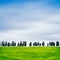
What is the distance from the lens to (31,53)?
34781 millimetres

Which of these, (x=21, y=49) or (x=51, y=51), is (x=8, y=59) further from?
(x=51, y=51)

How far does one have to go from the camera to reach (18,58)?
3228 cm

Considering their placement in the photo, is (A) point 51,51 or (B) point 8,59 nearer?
(B) point 8,59

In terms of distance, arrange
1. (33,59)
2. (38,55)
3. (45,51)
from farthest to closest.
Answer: (45,51)
(38,55)
(33,59)

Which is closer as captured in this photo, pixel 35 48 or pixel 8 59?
pixel 8 59

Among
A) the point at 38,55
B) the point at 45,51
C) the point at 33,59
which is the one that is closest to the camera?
the point at 33,59

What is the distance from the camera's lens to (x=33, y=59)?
31375 mm

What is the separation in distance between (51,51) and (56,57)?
338cm

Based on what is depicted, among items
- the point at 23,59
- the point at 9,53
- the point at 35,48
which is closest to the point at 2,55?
the point at 9,53

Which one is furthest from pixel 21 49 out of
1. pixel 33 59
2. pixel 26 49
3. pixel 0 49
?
pixel 33 59

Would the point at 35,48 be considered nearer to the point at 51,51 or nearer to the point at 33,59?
the point at 51,51

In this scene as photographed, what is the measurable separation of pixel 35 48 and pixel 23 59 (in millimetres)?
6656

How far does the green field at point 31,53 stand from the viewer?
107 feet

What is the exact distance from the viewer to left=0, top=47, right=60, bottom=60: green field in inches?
1279
